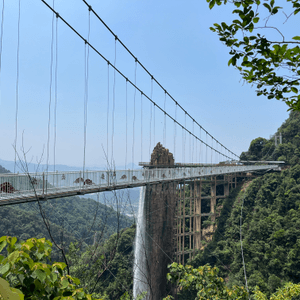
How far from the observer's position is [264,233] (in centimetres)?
1428

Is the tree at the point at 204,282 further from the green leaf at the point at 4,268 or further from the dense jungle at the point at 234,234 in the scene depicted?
the dense jungle at the point at 234,234

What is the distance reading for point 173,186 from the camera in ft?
37.0

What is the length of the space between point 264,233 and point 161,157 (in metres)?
8.18

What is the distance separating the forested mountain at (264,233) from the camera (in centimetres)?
1109

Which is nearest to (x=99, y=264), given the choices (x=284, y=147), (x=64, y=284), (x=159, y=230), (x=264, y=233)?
(x=64, y=284)

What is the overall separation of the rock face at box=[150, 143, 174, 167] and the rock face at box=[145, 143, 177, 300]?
64.2 inches

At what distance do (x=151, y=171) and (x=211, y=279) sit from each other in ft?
20.5

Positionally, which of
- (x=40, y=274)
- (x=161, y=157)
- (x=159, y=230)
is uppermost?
(x=161, y=157)

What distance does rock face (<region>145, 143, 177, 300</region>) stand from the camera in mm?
8969

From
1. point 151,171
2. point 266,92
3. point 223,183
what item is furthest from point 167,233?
point 223,183

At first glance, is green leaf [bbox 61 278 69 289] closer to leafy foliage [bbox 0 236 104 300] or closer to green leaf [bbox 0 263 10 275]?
leafy foliage [bbox 0 236 104 300]

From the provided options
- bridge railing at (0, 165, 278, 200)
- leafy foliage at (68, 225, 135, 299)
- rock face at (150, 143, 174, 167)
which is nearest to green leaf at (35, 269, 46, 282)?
bridge railing at (0, 165, 278, 200)

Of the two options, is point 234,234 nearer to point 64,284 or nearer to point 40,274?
point 64,284

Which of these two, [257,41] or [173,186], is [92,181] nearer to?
[257,41]
